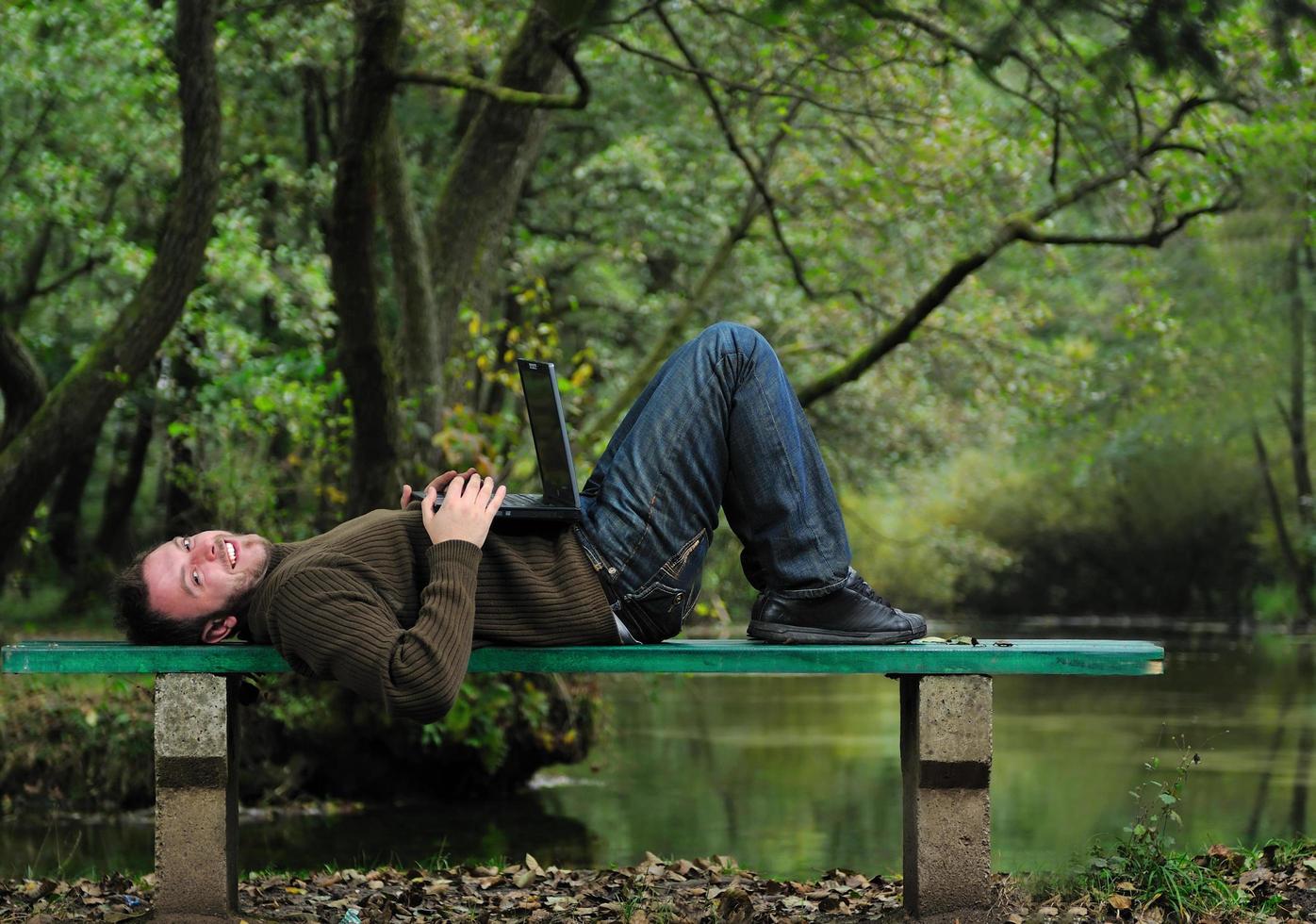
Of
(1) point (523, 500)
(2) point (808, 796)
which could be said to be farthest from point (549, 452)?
(2) point (808, 796)

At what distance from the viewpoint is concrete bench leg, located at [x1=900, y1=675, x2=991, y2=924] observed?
3.87 meters

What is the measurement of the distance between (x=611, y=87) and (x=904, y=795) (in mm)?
12881

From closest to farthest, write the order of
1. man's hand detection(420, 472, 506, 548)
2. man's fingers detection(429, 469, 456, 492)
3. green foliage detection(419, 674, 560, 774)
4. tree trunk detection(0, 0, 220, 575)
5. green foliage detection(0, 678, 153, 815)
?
man's hand detection(420, 472, 506, 548), man's fingers detection(429, 469, 456, 492), tree trunk detection(0, 0, 220, 575), green foliage detection(419, 674, 560, 774), green foliage detection(0, 678, 153, 815)

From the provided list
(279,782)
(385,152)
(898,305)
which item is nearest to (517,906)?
(385,152)

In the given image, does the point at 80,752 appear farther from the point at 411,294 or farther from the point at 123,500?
the point at 123,500

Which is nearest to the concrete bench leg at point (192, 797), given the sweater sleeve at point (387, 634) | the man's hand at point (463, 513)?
the sweater sleeve at point (387, 634)

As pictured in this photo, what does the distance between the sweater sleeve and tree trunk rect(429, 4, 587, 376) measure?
6015 millimetres

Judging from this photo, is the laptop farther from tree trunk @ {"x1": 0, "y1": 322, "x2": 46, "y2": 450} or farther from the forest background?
tree trunk @ {"x1": 0, "y1": 322, "x2": 46, "y2": 450}

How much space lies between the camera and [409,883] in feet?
16.7

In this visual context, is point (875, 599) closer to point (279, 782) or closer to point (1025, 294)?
point (279, 782)

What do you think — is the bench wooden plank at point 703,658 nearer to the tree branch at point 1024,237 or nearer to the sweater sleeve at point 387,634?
the sweater sleeve at point 387,634

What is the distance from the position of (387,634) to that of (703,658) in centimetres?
78

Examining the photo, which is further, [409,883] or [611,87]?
[611,87]

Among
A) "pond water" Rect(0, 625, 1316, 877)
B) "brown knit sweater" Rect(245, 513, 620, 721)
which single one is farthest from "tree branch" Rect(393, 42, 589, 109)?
"brown knit sweater" Rect(245, 513, 620, 721)
